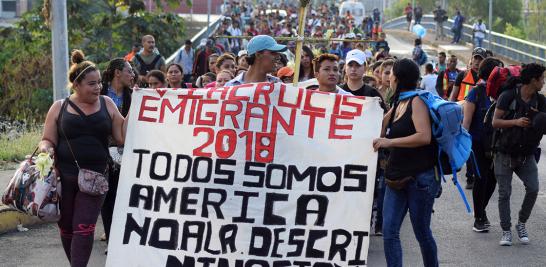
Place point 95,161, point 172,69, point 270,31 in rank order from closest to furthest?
1. point 95,161
2. point 172,69
3. point 270,31

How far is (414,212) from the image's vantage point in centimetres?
724

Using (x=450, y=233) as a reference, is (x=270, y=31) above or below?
below

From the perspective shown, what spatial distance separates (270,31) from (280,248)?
36013 mm

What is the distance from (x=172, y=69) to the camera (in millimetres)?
10945

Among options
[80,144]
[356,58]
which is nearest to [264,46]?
[80,144]

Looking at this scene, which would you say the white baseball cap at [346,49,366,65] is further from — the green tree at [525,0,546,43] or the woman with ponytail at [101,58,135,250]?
the green tree at [525,0,546,43]

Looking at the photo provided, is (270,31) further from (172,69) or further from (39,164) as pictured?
(39,164)

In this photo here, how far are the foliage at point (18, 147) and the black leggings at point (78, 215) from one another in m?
6.81

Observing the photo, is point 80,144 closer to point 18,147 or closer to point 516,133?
Answer: point 516,133

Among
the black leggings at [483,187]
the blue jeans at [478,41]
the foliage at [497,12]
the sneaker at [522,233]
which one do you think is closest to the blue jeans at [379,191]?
the black leggings at [483,187]

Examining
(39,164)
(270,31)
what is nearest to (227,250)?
(39,164)

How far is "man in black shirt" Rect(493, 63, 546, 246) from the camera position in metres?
9.38

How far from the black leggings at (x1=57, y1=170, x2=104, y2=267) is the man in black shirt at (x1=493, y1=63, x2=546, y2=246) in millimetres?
3819

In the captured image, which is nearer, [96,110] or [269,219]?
[269,219]
